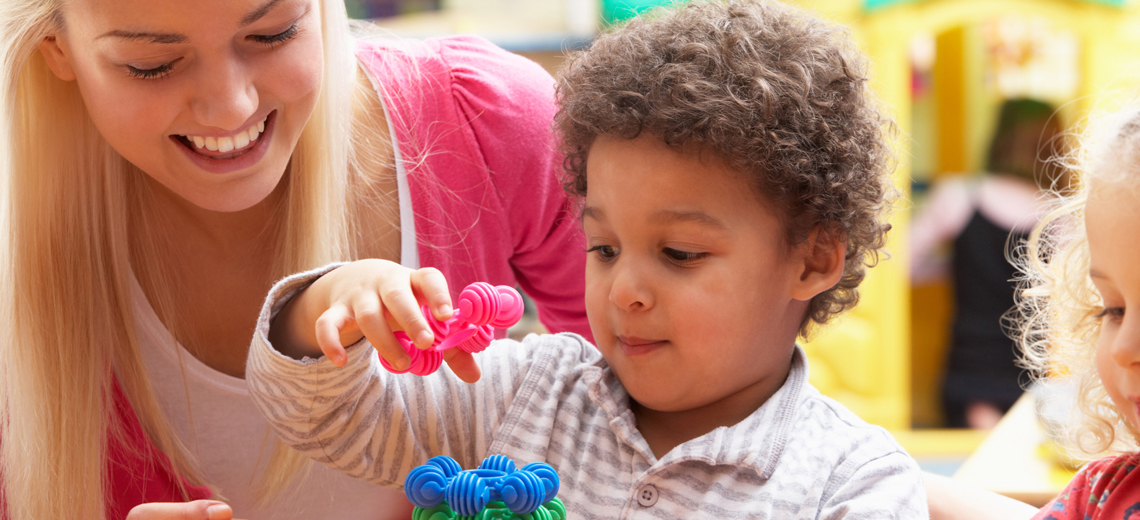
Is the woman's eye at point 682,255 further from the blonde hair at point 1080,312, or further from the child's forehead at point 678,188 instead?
the blonde hair at point 1080,312

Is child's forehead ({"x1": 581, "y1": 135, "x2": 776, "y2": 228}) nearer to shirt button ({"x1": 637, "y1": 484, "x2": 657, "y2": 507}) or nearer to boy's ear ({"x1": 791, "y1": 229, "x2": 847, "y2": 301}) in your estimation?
boy's ear ({"x1": 791, "y1": 229, "x2": 847, "y2": 301})

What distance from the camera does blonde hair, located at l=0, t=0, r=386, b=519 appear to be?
102cm

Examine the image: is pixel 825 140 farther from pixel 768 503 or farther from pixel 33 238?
pixel 33 238

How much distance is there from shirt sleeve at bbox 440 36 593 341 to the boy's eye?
0.75ft

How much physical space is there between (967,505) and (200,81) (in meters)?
0.86

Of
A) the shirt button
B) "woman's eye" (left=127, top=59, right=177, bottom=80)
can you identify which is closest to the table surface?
the shirt button

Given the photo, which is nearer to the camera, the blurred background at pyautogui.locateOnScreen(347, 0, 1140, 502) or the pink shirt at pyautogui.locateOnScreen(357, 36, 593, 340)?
the pink shirt at pyautogui.locateOnScreen(357, 36, 593, 340)

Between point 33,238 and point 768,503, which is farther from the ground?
point 33,238

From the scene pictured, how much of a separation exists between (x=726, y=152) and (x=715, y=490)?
11.8 inches

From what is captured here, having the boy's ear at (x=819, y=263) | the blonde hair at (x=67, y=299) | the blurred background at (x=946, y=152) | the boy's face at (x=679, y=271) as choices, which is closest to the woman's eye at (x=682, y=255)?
the boy's face at (x=679, y=271)

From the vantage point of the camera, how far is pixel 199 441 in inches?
43.8

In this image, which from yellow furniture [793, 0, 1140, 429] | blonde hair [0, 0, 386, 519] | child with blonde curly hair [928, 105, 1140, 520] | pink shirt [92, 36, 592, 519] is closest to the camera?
child with blonde curly hair [928, 105, 1140, 520]

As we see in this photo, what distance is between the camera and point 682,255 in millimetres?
873

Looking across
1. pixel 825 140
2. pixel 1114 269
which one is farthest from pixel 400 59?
pixel 1114 269
